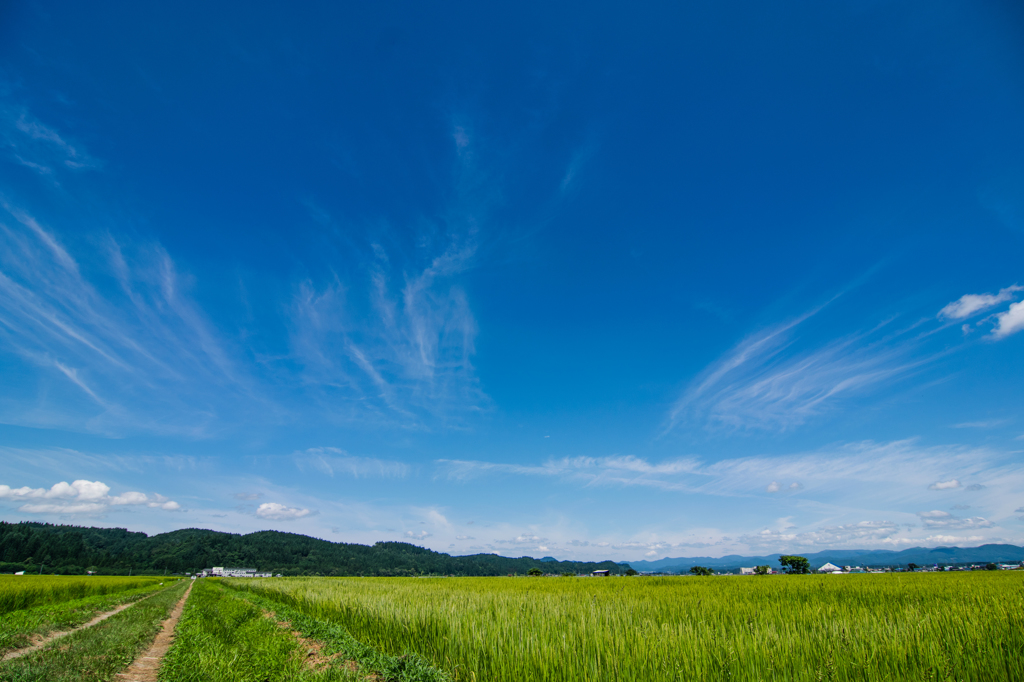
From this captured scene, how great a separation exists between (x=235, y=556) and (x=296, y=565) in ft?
110

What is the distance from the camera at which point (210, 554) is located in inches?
5950

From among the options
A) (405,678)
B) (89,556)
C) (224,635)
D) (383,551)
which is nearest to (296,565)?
(383,551)

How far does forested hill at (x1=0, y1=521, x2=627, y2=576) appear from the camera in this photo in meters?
106

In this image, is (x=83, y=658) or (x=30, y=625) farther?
(x=30, y=625)

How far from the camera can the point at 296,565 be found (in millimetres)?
141000

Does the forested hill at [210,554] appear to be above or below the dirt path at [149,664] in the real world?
below

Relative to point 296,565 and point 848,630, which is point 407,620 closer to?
point 848,630

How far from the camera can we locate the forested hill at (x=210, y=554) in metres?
106

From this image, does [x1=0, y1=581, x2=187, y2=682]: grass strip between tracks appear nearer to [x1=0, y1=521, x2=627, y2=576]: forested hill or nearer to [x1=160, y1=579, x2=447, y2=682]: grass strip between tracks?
[x1=160, y1=579, x2=447, y2=682]: grass strip between tracks

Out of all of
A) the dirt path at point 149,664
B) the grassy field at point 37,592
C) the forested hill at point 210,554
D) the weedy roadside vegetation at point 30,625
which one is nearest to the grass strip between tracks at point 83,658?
the dirt path at point 149,664

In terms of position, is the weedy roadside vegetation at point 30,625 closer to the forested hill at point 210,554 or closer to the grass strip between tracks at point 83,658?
the grass strip between tracks at point 83,658

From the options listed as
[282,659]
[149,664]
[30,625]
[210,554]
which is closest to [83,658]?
[149,664]

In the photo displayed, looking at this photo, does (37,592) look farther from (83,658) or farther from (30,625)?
(83,658)

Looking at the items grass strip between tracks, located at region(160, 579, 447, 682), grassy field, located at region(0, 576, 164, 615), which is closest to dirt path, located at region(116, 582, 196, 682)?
grass strip between tracks, located at region(160, 579, 447, 682)
